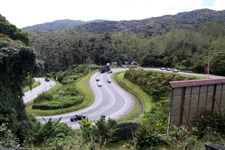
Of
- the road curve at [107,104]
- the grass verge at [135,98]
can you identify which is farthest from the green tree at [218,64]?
the road curve at [107,104]

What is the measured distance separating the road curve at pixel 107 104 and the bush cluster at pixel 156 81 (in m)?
3.75

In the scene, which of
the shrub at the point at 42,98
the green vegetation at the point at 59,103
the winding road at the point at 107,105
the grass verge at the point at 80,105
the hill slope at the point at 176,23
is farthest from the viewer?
the hill slope at the point at 176,23

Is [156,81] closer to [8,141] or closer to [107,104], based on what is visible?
[107,104]

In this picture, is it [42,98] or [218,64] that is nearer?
[218,64]

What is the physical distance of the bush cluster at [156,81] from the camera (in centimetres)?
2548

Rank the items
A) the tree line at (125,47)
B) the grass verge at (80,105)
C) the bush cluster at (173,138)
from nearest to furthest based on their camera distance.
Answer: the bush cluster at (173,138)
the grass verge at (80,105)
the tree line at (125,47)

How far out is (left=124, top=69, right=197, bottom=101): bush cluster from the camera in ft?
83.6

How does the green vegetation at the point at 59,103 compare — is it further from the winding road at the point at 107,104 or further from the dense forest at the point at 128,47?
the dense forest at the point at 128,47

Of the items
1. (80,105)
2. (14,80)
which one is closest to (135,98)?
(80,105)

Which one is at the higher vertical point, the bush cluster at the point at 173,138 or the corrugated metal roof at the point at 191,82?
the corrugated metal roof at the point at 191,82

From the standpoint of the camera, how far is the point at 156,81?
93.4 ft

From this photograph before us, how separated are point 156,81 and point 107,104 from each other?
9959 millimetres

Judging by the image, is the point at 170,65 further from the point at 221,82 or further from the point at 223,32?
the point at 221,82

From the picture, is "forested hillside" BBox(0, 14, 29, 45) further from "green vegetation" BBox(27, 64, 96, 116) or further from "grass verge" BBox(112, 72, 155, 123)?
"grass verge" BBox(112, 72, 155, 123)
